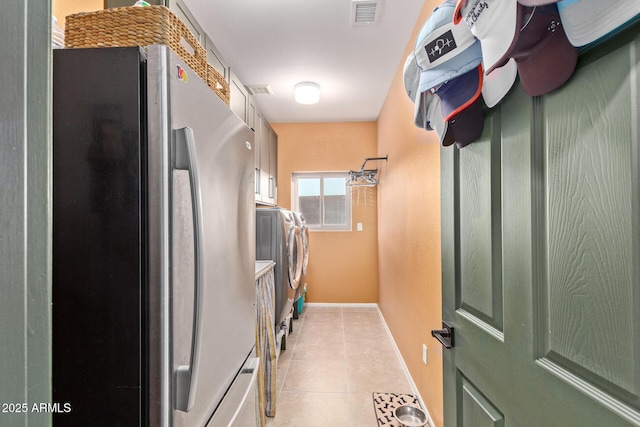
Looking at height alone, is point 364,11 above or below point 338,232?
above

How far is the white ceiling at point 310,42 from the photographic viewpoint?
6.34ft

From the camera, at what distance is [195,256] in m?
0.75

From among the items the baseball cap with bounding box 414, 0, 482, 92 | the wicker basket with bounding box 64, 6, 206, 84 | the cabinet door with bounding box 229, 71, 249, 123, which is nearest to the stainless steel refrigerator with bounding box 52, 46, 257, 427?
the wicker basket with bounding box 64, 6, 206, 84

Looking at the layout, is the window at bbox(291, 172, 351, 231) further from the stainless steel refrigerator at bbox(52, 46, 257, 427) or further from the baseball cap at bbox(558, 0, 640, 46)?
the baseball cap at bbox(558, 0, 640, 46)

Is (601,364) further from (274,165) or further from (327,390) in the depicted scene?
(274,165)

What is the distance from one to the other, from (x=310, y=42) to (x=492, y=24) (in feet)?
6.83

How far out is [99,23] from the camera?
0.81 meters

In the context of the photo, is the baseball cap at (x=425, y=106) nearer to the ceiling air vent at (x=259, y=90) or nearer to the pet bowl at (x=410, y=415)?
the pet bowl at (x=410, y=415)

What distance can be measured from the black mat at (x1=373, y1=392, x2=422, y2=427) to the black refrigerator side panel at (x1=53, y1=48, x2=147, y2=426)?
167cm

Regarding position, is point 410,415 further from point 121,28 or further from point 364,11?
point 364,11

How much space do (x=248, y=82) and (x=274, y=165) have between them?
126 centimetres

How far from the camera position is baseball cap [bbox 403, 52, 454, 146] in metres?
0.89

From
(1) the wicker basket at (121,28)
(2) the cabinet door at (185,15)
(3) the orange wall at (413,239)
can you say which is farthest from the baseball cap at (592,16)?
(2) the cabinet door at (185,15)

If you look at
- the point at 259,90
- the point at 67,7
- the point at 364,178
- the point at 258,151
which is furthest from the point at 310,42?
the point at 364,178
